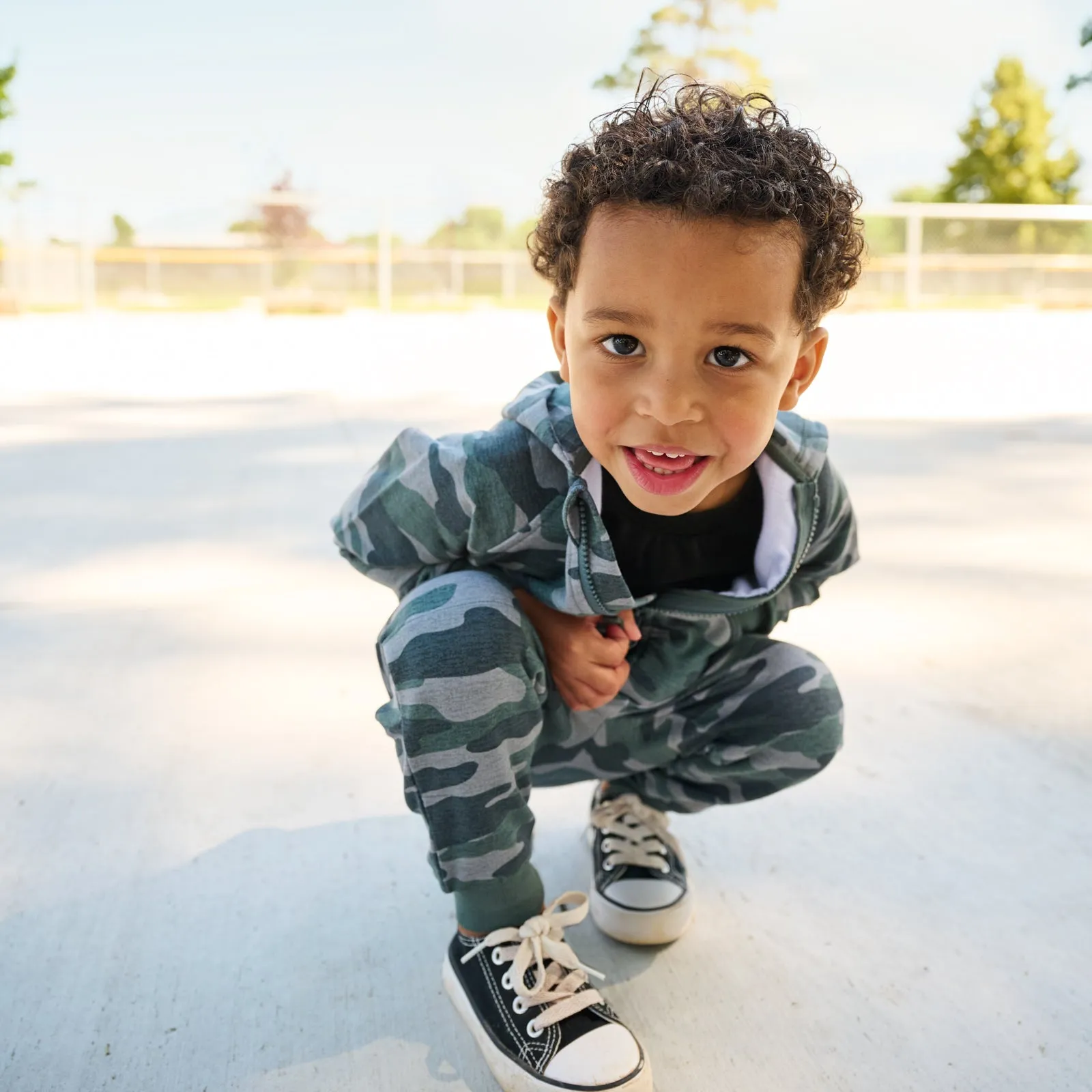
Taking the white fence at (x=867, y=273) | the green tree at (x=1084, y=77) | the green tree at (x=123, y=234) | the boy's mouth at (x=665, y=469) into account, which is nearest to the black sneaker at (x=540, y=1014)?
the boy's mouth at (x=665, y=469)

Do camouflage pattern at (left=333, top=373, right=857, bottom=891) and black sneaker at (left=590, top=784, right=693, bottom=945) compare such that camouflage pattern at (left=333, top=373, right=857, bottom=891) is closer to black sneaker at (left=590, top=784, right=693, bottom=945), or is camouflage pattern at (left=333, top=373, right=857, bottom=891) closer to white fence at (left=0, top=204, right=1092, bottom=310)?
black sneaker at (left=590, top=784, right=693, bottom=945)

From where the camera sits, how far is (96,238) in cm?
1288

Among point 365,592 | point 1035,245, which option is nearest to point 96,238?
point 1035,245

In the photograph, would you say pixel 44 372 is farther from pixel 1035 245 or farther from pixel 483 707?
pixel 1035 245

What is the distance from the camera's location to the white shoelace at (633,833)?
1.20m

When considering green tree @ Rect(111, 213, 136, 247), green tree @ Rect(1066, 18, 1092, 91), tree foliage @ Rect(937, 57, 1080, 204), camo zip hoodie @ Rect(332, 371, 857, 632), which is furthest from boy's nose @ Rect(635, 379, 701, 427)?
tree foliage @ Rect(937, 57, 1080, 204)

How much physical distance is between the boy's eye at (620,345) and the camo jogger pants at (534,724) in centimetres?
22

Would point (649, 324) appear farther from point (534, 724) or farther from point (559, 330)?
point (534, 724)

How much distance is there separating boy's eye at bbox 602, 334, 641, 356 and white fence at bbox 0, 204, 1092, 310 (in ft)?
40.6

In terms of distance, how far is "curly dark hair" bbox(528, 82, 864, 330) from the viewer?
3.23ft

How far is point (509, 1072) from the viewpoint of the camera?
0.96m

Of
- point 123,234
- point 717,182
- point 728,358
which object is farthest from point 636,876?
point 123,234

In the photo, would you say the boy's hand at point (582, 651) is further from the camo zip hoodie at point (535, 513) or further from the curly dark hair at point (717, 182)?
the curly dark hair at point (717, 182)

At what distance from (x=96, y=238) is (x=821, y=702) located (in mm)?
13082
